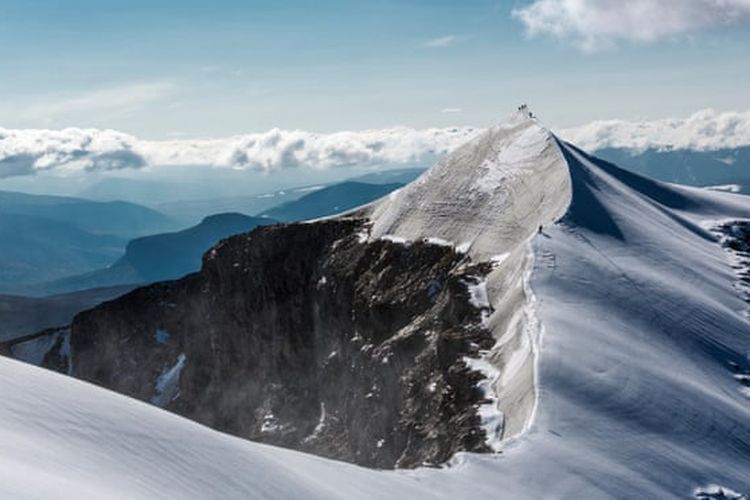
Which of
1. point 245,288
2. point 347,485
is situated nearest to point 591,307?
point 347,485

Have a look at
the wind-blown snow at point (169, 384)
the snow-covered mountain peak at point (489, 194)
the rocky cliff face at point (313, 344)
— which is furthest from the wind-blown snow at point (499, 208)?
the wind-blown snow at point (169, 384)

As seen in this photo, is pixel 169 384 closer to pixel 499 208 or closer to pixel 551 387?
pixel 499 208

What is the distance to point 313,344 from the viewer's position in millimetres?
108688

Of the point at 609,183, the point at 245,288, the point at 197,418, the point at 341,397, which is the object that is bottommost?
the point at 197,418

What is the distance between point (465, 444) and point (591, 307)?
15099 millimetres

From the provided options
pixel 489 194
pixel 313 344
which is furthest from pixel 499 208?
pixel 313 344

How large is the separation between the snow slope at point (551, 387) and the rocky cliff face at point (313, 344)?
459 centimetres

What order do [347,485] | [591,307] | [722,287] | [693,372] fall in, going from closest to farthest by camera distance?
[347,485], [693,372], [591,307], [722,287]

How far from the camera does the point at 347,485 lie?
2627cm

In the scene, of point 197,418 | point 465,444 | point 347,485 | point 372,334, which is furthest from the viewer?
point 197,418

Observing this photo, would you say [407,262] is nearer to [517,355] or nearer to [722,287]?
[722,287]

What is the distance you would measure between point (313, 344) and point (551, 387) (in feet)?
237

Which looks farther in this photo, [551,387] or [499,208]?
[499,208]

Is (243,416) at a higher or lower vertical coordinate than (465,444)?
lower
